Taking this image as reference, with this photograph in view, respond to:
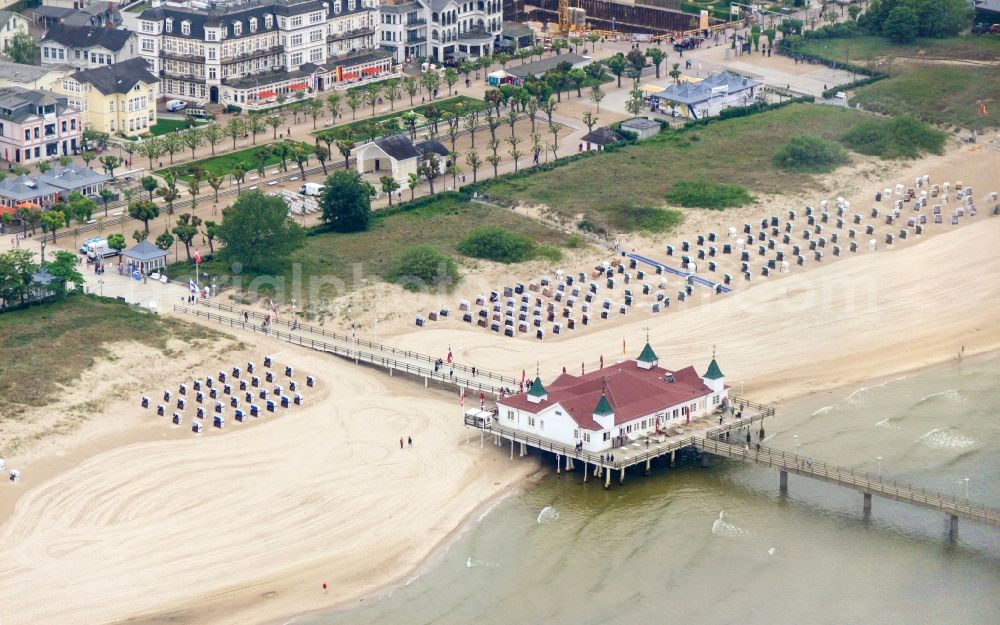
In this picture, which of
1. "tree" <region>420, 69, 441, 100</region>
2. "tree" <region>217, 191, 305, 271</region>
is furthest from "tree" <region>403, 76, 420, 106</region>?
"tree" <region>217, 191, 305, 271</region>

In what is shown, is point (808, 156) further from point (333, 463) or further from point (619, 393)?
point (333, 463)

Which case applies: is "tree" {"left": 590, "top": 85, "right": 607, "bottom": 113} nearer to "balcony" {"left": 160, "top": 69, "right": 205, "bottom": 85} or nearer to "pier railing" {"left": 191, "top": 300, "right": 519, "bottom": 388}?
"balcony" {"left": 160, "top": 69, "right": 205, "bottom": 85}

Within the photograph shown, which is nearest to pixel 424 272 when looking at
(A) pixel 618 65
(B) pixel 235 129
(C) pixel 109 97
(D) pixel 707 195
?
(D) pixel 707 195

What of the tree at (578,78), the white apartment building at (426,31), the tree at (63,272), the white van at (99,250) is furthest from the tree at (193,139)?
the tree at (578,78)

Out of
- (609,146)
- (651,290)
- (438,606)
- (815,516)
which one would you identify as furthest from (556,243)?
(438,606)

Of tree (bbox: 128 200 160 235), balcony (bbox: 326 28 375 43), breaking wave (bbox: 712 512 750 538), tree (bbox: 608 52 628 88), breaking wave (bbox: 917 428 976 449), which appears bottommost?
breaking wave (bbox: 712 512 750 538)

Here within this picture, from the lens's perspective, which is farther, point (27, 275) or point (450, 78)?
point (450, 78)
